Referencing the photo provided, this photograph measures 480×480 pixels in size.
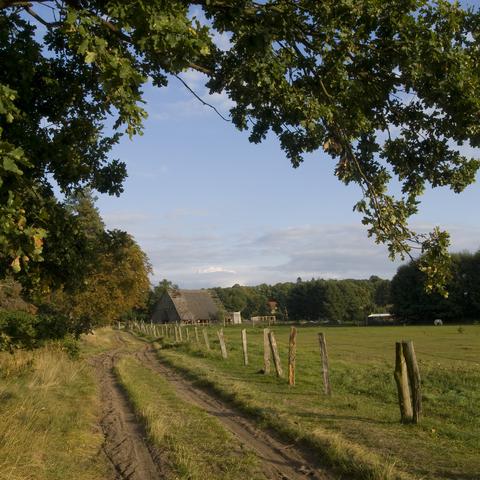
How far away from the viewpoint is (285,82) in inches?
295

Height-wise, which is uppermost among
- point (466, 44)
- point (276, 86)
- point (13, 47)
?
point (13, 47)

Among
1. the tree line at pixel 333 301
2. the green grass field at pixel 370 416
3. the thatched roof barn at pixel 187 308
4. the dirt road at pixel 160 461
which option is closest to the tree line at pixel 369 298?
the tree line at pixel 333 301

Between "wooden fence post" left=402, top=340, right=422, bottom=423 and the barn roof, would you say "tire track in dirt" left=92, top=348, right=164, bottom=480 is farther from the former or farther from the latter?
the barn roof

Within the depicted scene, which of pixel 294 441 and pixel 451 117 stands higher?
pixel 451 117

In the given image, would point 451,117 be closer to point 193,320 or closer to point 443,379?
point 443,379

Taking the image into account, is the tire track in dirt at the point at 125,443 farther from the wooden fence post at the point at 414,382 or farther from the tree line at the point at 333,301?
the tree line at the point at 333,301

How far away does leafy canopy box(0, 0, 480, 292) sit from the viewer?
5.98 m

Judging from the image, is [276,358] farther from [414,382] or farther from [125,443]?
[125,443]

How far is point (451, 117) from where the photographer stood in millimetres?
7422

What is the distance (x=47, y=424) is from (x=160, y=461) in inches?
106

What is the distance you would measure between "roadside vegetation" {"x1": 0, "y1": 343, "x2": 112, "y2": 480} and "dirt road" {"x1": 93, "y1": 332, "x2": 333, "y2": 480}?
0.26 m

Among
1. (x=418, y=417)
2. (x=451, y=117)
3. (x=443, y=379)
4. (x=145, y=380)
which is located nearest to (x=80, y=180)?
(x=451, y=117)

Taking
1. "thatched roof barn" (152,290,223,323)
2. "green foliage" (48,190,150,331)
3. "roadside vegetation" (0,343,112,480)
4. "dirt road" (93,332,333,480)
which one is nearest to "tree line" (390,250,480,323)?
"thatched roof barn" (152,290,223,323)

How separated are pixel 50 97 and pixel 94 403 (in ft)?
24.2
